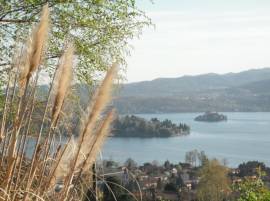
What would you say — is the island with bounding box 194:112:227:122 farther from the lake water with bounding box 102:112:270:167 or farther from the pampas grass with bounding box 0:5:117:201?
the pampas grass with bounding box 0:5:117:201

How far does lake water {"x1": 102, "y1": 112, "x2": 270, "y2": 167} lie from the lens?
56.7 metres

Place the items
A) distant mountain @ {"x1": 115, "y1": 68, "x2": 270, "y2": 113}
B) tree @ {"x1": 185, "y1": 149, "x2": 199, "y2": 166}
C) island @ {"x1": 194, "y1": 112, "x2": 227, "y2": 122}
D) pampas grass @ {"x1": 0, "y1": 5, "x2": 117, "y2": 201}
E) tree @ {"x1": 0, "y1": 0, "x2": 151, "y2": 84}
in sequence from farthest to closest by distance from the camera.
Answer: distant mountain @ {"x1": 115, "y1": 68, "x2": 270, "y2": 113} → island @ {"x1": 194, "y1": 112, "x2": 227, "y2": 122} → tree @ {"x1": 185, "y1": 149, "x2": 199, "y2": 166} → tree @ {"x1": 0, "y1": 0, "x2": 151, "y2": 84} → pampas grass @ {"x1": 0, "y1": 5, "x2": 117, "y2": 201}

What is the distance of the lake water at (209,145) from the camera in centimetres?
5672

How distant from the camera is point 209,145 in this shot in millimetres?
66812

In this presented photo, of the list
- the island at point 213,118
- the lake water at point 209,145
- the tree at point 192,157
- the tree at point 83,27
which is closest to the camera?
the tree at point 83,27

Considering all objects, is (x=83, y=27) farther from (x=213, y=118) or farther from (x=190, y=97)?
(x=190, y=97)

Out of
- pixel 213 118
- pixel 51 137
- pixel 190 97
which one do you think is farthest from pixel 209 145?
pixel 190 97

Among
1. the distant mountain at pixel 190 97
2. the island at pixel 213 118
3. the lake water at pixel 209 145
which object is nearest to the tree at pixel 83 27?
the lake water at pixel 209 145

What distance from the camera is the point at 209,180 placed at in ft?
111

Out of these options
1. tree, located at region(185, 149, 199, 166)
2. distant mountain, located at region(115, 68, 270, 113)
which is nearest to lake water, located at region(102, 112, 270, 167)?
tree, located at region(185, 149, 199, 166)

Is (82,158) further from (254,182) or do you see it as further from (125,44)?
(254,182)

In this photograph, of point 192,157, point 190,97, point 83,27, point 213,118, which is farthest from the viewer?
point 190,97

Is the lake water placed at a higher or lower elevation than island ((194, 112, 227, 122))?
lower

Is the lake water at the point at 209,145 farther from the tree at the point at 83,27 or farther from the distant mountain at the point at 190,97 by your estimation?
the tree at the point at 83,27
